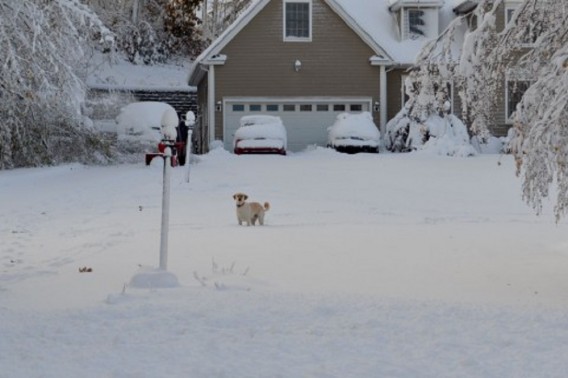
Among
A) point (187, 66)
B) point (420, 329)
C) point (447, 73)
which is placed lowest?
point (420, 329)

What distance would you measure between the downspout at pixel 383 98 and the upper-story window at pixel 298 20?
2.60 m

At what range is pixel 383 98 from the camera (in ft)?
99.8

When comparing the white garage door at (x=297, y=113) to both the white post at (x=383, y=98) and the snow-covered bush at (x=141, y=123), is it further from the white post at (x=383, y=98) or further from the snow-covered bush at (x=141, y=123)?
the snow-covered bush at (x=141, y=123)

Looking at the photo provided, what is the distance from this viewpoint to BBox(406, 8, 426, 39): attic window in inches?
1249

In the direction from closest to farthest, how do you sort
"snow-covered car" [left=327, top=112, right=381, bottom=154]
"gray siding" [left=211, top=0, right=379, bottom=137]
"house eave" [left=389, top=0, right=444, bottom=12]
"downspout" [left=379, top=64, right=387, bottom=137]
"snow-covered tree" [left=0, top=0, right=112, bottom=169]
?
"snow-covered tree" [left=0, top=0, right=112, bottom=169], "snow-covered car" [left=327, top=112, right=381, bottom=154], "gray siding" [left=211, top=0, right=379, bottom=137], "downspout" [left=379, top=64, right=387, bottom=137], "house eave" [left=389, top=0, right=444, bottom=12]

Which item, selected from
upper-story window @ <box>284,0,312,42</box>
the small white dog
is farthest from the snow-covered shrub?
the small white dog

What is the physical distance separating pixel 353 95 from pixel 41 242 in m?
20.3

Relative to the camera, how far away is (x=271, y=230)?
12008 millimetres

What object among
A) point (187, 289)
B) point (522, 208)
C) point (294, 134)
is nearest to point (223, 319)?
point (187, 289)

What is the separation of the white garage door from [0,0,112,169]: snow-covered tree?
652 centimetres

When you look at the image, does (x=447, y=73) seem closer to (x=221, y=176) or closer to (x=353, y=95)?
(x=221, y=176)

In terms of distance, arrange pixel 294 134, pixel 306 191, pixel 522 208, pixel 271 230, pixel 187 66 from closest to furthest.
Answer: pixel 271 230 → pixel 522 208 → pixel 306 191 → pixel 294 134 → pixel 187 66

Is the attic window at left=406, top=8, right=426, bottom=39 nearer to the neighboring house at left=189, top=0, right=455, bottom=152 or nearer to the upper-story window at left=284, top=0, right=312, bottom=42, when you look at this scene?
the neighboring house at left=189, top=0, right=455, bottom=152

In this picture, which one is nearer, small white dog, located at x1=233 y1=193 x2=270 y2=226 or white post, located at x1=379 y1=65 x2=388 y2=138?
small white dog, located at x1=233 y1=193 x2=270 y2=226
